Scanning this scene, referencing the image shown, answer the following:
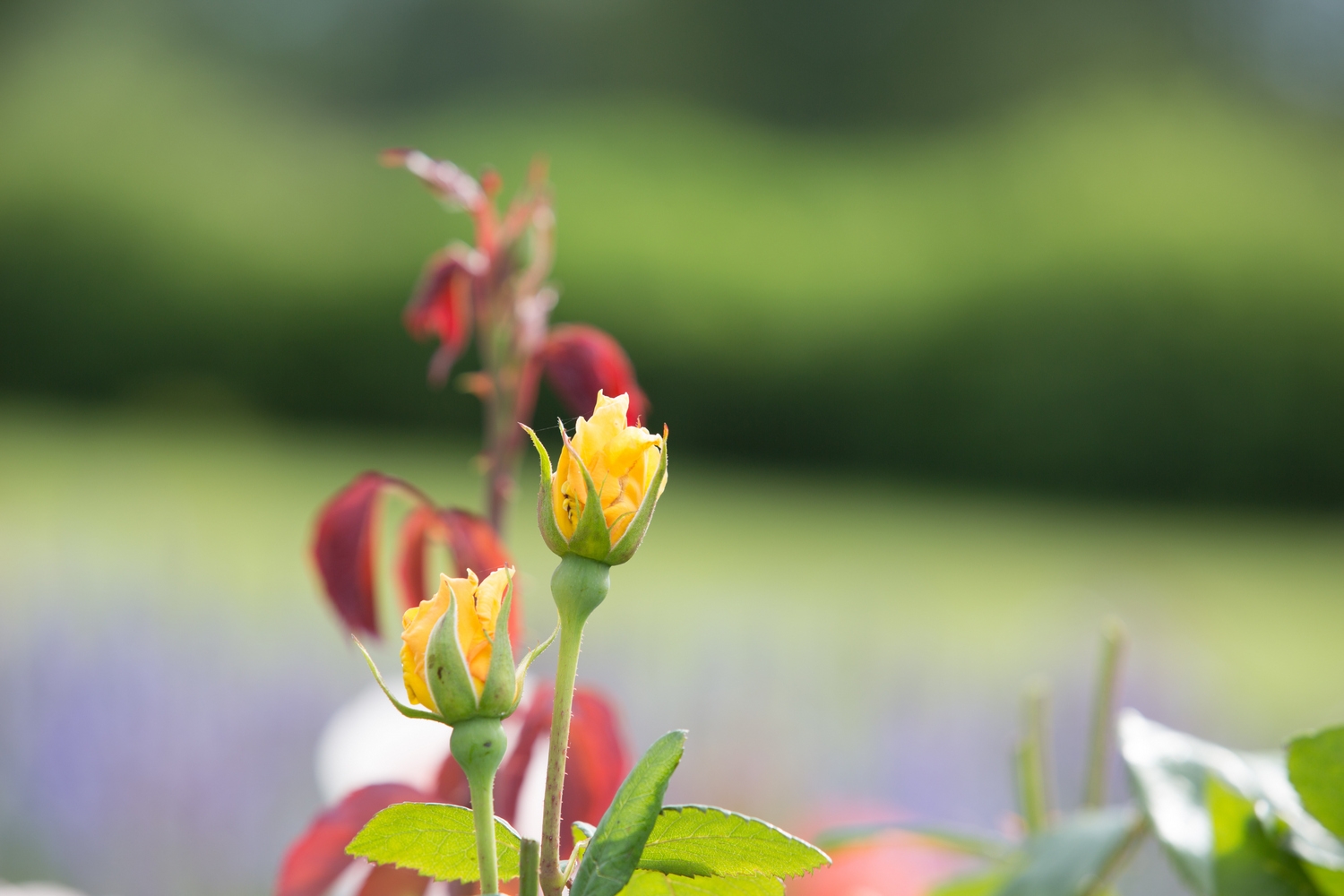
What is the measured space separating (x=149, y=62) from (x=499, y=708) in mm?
5743

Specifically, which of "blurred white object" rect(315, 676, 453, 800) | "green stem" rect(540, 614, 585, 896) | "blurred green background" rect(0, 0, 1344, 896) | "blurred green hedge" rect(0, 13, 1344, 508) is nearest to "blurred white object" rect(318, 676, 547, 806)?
"blurred white object" rect(315, 676, 453, 800)

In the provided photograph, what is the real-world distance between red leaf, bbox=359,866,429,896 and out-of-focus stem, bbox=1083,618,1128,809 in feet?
0.48

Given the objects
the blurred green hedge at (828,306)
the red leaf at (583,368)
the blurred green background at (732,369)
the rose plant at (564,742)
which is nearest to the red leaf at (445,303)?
the red leaf at (583,368)

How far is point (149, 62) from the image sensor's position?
17.0 ft

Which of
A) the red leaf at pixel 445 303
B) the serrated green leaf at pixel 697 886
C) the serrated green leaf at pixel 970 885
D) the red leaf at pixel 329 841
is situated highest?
the red leaf at pixel 445 303

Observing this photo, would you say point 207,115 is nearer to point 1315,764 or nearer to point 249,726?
point 249,726

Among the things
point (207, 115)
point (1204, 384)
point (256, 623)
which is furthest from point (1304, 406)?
point (207, 115)

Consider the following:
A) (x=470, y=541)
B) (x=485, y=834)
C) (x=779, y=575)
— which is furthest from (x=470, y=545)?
(x=779, y=575)

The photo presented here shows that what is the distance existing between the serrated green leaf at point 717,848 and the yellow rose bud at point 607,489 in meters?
0.03

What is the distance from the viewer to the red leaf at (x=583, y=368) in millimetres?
Answer: 255

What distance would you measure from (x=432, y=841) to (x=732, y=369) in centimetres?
337

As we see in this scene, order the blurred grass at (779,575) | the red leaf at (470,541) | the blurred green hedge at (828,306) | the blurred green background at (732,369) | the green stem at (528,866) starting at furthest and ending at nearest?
the blurred green hedge at (828,306) → the blurred grass at (779,575) → the blurred green background at (732,369) → the red leaf at (470,541) → the green stem at (528,866)

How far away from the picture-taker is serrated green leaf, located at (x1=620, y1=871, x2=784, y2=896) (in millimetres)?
141

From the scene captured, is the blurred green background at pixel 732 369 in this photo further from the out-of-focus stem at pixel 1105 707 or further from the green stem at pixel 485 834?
the green stem at pixel 485 834
